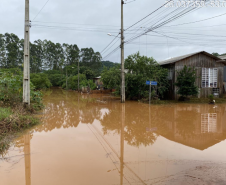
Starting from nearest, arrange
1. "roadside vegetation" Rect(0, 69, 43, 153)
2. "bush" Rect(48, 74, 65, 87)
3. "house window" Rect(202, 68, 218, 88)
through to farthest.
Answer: "roadside vegetation" Rect(0, 69, 43, 153) → "house window" Rect(202, 68, 218, 88) → "bush" Rect(48, 74, 65, 87)

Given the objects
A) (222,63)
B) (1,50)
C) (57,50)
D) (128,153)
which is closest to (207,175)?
(128,153)

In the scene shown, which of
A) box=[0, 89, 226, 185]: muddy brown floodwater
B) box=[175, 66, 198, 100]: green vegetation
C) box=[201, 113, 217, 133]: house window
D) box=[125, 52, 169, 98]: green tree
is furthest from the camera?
box=[125, 52, 169, 98]: green tree

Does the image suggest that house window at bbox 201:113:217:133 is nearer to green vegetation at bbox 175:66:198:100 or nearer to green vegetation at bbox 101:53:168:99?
green vegetation at bbox 175:66:198:100

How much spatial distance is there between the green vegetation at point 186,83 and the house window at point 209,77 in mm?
2244

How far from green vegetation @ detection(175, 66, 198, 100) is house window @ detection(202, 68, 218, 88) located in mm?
2244

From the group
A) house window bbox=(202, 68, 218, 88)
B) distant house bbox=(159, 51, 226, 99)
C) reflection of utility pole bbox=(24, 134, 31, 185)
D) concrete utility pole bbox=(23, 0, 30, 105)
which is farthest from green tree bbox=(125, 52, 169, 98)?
reflection of utility pole bbox=(24, 134, 31, 185)

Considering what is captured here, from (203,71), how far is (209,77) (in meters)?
0.96

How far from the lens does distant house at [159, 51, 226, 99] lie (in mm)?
18000

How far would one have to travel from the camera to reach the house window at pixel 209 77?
18.7 metres

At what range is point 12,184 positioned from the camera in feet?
11.9

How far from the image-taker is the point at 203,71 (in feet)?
61.1

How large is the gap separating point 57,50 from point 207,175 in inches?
2524

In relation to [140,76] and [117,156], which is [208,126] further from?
[140,76]

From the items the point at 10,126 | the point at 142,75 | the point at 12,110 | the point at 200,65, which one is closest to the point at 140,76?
the point at 142,75
